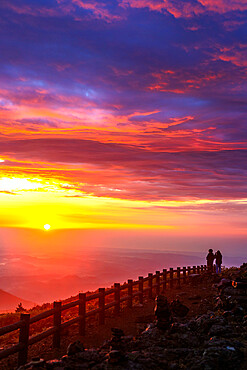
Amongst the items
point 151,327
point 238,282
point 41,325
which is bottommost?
point 41,325

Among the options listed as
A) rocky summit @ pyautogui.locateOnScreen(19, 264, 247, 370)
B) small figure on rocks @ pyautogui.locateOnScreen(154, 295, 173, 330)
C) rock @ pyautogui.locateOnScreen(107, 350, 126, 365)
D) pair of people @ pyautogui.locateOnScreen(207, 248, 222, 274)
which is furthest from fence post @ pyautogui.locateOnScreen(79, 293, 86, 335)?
pair of people @ pyautogui.locateOnScreen(207, 248, 222, 274)

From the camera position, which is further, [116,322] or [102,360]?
[116,322]

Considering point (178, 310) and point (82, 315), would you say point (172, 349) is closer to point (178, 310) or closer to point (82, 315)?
point (82, 315)

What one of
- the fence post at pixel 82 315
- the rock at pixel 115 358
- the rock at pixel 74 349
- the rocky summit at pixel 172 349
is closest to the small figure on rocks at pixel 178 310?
the rocky summit at pixel 172 349

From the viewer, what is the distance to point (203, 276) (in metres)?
27.8

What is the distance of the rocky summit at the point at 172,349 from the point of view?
26.5ft

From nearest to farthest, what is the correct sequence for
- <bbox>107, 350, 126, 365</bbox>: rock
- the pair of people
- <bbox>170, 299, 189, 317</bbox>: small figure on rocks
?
<bbox>107, 350, 126, 365</bbox>: rock
<bbox>170, 299, 189, 317</bbox>: small figure on rocks
the pair of people

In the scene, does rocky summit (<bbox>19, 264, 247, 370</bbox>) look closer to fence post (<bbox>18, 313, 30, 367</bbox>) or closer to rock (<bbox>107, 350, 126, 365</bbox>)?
rock (<bbox>107, 350, 126, 365</bbox>)

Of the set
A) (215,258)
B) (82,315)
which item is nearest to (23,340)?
(82,315)

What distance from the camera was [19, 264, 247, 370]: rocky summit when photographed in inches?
318

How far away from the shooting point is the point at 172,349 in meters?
9.26

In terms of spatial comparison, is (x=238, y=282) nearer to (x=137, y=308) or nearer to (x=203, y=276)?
(x=137, y=308)

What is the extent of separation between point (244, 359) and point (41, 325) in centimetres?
1129

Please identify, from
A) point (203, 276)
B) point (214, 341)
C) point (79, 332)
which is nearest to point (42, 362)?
point (214, 341)
